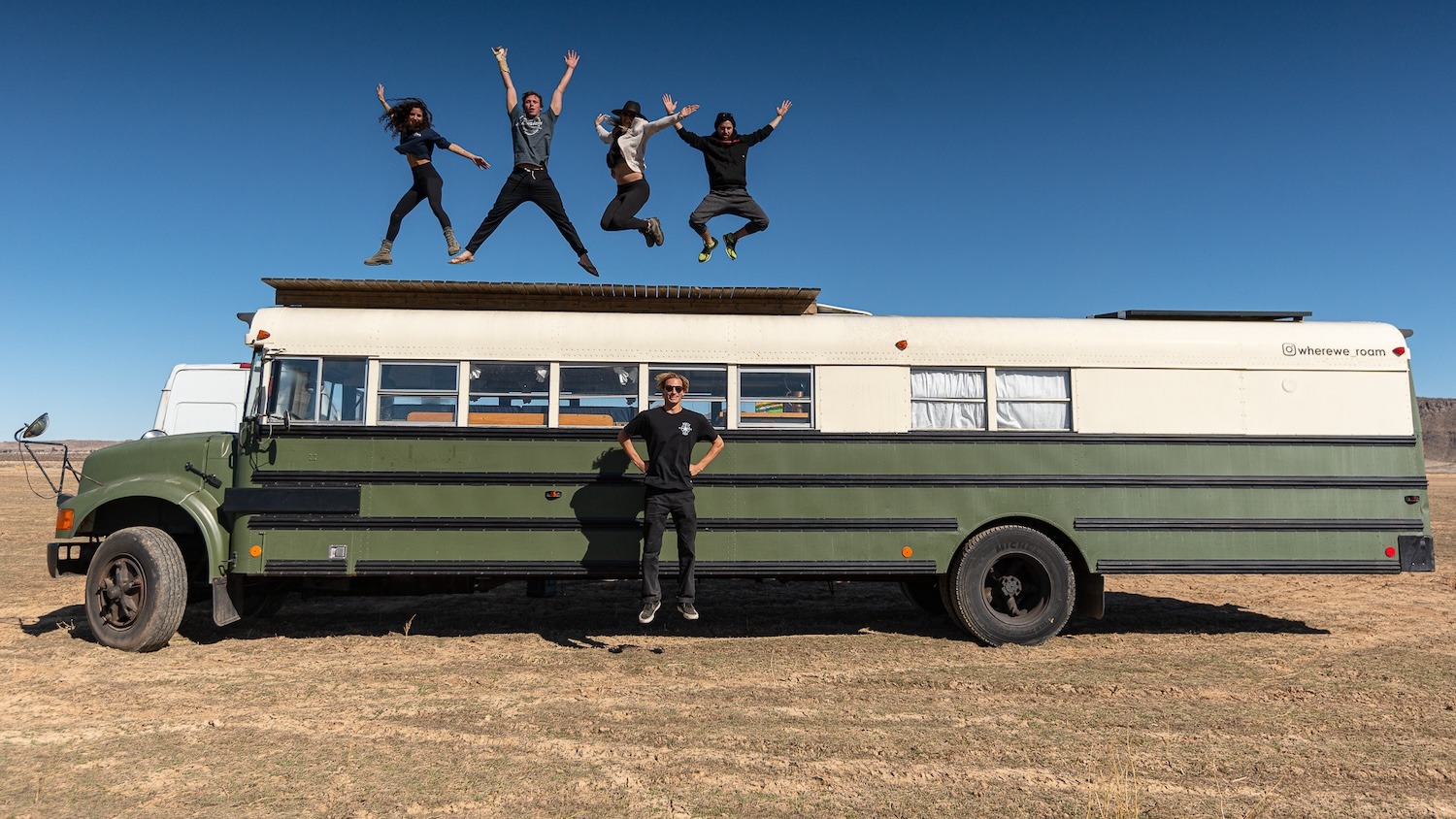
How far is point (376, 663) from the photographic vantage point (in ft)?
19.9

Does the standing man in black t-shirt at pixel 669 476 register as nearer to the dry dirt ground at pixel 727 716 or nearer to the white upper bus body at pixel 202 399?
the dry dirt ground at pixel 727 716

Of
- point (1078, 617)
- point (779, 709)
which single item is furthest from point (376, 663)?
point (1078, 617)

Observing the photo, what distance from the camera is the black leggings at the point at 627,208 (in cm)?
634

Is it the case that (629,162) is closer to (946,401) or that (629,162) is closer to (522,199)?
(522,199)

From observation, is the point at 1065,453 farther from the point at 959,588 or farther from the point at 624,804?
the point at 624,804

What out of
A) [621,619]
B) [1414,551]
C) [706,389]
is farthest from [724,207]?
[1414,551]

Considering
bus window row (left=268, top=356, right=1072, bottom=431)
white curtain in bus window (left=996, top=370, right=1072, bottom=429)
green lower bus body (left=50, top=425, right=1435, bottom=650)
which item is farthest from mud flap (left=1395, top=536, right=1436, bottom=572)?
bus window row (left=268, top=356, right=1072, bottom=431)

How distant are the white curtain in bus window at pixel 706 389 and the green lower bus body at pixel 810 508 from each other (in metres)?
0.25

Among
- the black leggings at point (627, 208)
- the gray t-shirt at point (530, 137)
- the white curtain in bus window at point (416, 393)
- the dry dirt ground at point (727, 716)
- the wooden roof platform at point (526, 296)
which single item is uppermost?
the gray t-shirt at point (530, 137)

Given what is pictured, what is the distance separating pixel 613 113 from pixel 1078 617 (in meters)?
6.34

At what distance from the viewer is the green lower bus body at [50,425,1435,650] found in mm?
6402

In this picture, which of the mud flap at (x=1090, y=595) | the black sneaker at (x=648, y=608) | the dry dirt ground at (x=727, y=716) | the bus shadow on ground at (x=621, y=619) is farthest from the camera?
the bus shadow on ground at (x=621, y=619)

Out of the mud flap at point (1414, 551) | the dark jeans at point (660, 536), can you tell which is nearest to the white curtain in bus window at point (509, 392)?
the dark jeans at point (660, 536)

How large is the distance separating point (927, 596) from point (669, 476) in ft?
10.5
